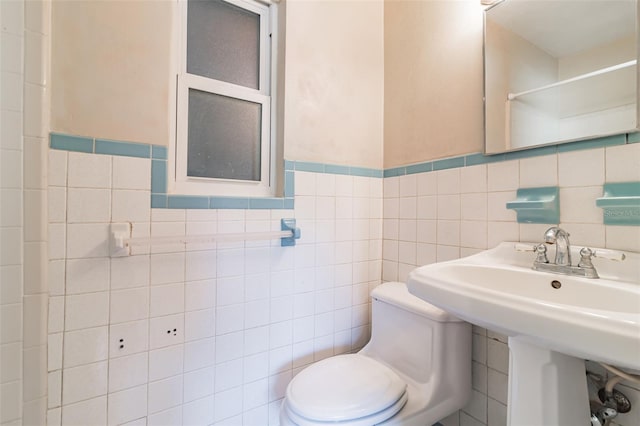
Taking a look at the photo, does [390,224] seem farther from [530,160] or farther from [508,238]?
[530,160]

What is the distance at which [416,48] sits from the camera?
4.72 ft

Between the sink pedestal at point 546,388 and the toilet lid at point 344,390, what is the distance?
38 cm

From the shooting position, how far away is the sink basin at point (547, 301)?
489 mm

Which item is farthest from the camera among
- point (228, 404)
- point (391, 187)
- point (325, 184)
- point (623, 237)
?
point (391, 187)

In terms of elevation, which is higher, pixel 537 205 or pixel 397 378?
pixel 537 205

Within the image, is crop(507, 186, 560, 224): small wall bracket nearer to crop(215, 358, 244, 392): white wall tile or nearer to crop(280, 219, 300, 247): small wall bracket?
crop(280, 219, 300, 247): small wall bracket

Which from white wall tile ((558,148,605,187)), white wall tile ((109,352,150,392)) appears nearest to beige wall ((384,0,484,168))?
white wall tile ((558,148,605,187))

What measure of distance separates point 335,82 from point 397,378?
1381 mm

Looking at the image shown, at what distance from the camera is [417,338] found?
1135 mm

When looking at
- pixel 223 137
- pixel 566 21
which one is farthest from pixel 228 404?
pixel 566 21

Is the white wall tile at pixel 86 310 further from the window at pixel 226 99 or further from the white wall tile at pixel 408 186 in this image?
the white wall tile at pixel 408 186

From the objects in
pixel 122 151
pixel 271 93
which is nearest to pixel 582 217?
pixel 271 93

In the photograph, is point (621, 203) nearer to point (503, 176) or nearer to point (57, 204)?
point (503, 176)

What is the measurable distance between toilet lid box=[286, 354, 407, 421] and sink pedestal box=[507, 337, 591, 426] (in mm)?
380
